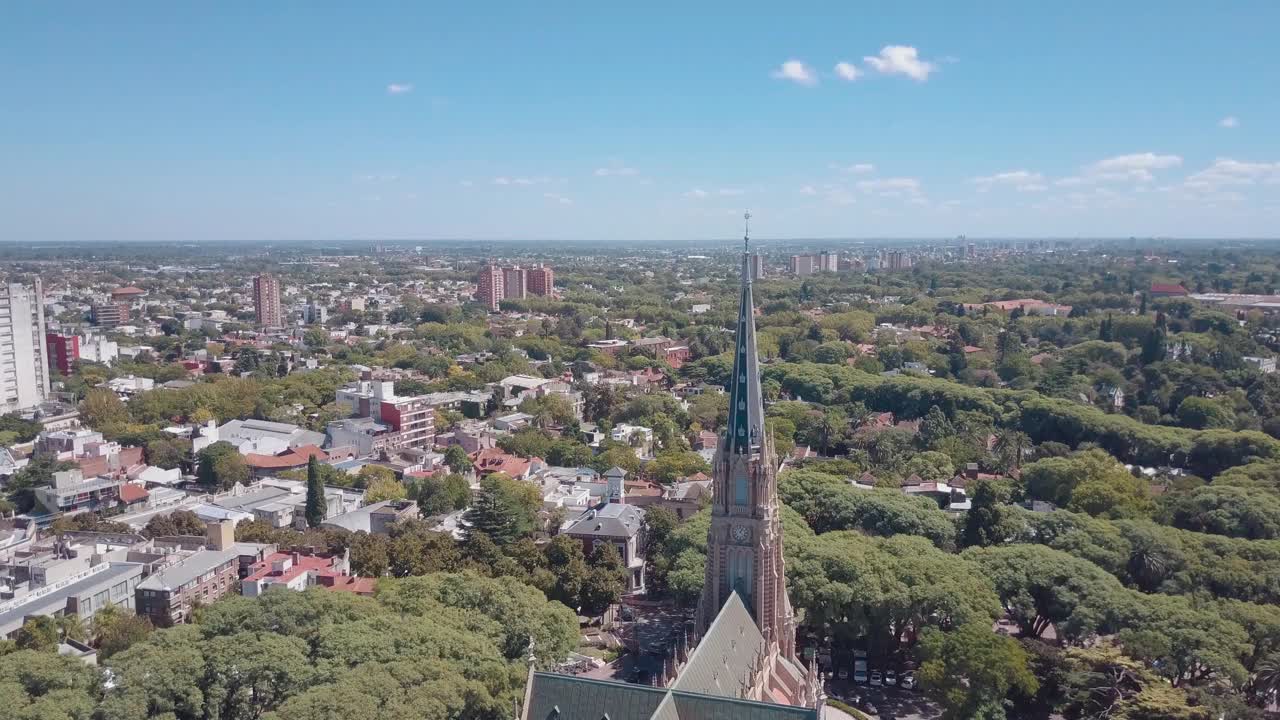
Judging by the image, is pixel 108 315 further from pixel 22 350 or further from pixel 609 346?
pixel 609 346

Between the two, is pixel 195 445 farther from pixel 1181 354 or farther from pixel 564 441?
pixel 1181 354

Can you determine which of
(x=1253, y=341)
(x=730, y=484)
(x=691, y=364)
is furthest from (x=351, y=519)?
(x=1253, y=341)

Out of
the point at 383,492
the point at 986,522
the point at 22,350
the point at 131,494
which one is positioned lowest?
the point at 131,494

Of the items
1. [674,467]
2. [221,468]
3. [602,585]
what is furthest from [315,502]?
[674,467]

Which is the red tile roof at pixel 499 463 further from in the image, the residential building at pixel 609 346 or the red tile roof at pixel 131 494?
the residential building at pixel 609 346

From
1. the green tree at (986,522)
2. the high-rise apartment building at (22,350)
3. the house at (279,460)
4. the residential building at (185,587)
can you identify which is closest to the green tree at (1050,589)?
the green tree at (986,522)

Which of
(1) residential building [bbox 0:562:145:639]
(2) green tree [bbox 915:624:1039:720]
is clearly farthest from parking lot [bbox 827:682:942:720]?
(1) residential building [bbox 0:562:145:639]
